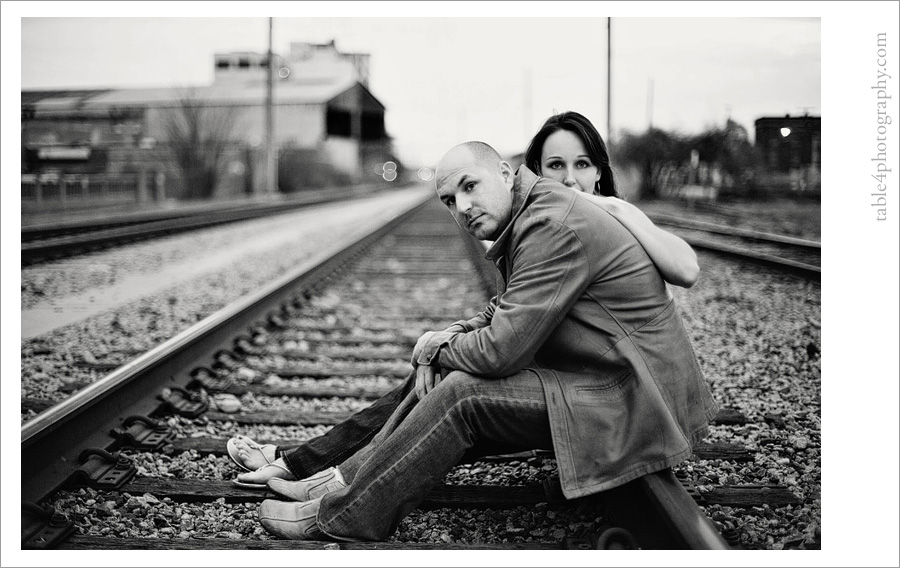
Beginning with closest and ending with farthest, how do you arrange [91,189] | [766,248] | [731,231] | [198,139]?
[766,248]
[731,231]
[91,189]
[198,139]

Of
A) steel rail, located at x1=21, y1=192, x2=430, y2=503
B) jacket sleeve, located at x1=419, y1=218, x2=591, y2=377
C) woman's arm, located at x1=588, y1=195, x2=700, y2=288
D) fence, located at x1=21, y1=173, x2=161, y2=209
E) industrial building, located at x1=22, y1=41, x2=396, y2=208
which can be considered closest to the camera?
jacket sleeve, located at x1=419, y1=218, x2=591, y2=377

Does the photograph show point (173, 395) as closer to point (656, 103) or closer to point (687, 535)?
point (687, 535)

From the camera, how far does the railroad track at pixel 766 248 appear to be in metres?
6.99

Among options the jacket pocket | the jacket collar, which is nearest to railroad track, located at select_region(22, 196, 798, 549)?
the jacket pocket

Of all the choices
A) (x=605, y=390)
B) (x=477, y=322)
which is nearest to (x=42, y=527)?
(x=477, y=322)

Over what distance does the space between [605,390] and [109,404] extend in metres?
2.17

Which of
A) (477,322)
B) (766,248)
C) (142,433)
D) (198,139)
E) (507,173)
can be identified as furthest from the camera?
(198,139)

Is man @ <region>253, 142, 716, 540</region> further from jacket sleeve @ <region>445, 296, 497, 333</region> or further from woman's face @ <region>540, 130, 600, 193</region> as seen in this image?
woman's face @ <region>540, 130, 600, 193</region>

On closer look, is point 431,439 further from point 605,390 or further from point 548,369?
point 605,390

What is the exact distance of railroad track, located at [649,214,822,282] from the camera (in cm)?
699

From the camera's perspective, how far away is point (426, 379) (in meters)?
2.38

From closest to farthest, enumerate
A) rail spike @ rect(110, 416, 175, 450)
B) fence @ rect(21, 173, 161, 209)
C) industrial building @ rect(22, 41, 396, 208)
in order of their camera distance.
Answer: rail spike @ rect(110, 416, 175, 450) → industrial building @ rect(22, 41, 396, 208) → fence @ rect(21, 173, 161, 209)

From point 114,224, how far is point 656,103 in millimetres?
8541

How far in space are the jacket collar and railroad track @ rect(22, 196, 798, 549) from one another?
78 cm
